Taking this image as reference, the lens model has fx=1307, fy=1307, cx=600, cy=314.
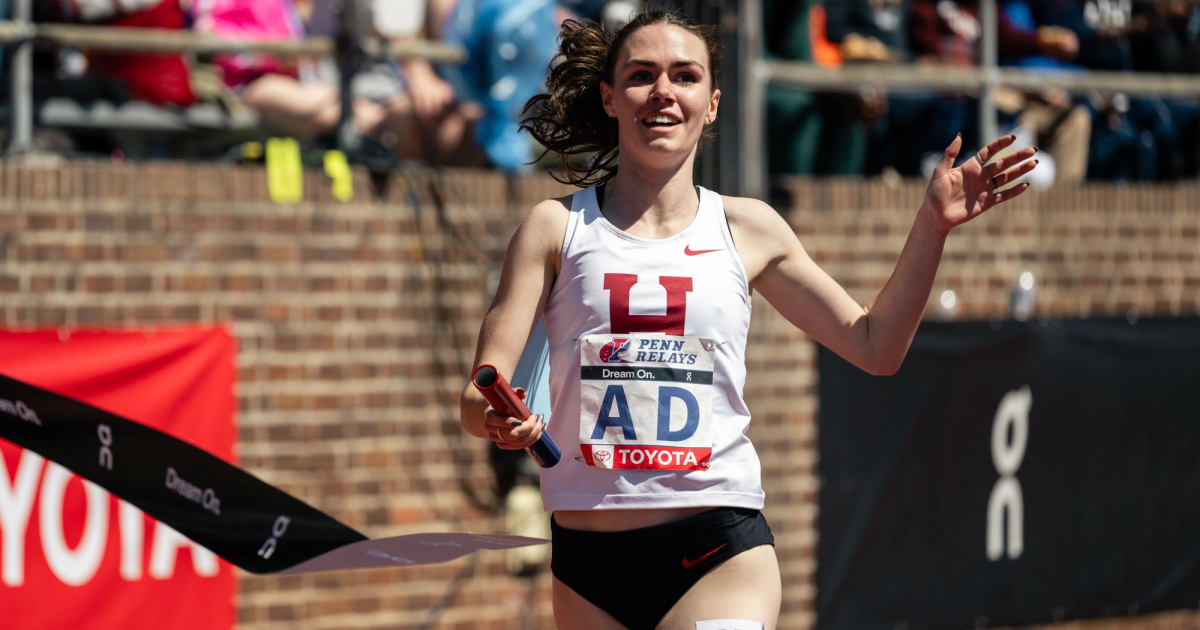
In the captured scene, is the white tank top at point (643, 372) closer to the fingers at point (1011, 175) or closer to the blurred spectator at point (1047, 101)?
the fingers at point (1011, 175)

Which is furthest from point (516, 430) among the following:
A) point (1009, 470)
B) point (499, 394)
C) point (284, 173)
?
point (1009, 470)

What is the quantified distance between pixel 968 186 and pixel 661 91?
0.77 meters

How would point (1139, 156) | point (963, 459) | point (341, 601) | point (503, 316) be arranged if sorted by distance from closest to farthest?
point (503, 316) → point (341, 601) → point (963, 459) → point (1139, 156)

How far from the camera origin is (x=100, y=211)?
17.4 feet

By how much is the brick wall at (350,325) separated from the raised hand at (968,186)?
3.17 m

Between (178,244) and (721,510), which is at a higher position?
(178,244)

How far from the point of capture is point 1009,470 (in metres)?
6.71

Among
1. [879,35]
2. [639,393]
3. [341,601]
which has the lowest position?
[341,601]

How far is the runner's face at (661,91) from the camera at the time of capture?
309 cm

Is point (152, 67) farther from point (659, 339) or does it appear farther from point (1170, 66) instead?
point (1170, 66)

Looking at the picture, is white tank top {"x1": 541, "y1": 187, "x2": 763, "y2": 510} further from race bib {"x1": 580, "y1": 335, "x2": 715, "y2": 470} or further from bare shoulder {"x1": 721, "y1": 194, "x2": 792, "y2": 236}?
bare shoulder {"x1": 721, "y1": 194, "x2": 792, "y2": 236}

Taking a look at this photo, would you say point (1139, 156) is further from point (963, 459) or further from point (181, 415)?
point (181, 415)

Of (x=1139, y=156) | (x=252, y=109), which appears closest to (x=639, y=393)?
(x=252, y=109)

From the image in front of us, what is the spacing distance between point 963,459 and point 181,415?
12.4ft
